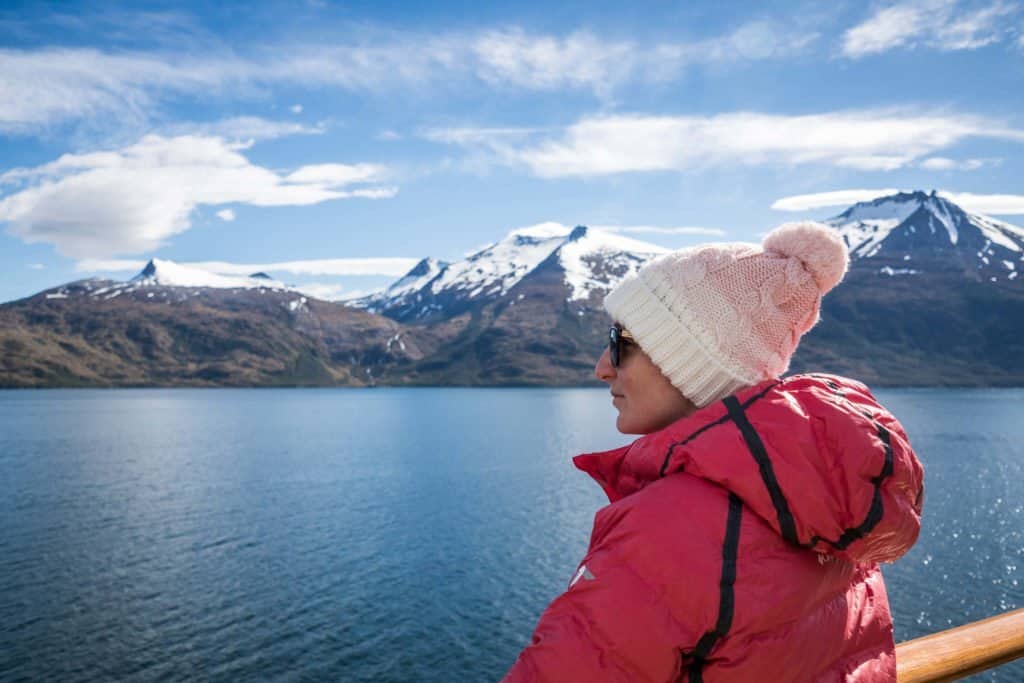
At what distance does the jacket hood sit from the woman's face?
0.60m

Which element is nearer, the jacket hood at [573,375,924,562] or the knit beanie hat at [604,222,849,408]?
the jacket hood at [573,375,924,562]

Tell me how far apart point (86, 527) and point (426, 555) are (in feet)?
67.0

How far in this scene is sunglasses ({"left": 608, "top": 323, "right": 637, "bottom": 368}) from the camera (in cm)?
258

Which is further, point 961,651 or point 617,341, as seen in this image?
point 961,651

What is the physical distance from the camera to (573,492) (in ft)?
182

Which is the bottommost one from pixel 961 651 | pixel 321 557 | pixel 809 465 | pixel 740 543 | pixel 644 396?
pixel 321 557

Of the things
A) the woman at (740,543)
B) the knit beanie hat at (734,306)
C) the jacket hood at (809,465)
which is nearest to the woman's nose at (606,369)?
the knit beanie hat at (734,306)

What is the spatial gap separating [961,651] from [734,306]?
5.58 feet

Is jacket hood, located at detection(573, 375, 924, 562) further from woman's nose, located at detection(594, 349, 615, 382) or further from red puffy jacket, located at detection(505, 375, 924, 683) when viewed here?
woman's nose, located at detection(594, 349, 615, 382)

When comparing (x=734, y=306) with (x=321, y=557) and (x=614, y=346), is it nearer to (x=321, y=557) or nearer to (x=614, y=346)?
(x=614, y=346)

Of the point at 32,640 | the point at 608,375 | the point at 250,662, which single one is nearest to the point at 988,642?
the point at 608,375

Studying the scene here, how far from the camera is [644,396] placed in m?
2.54

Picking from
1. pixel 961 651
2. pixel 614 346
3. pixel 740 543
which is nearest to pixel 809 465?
pixel 740 543

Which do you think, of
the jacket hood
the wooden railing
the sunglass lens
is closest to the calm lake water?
the wooden railing
